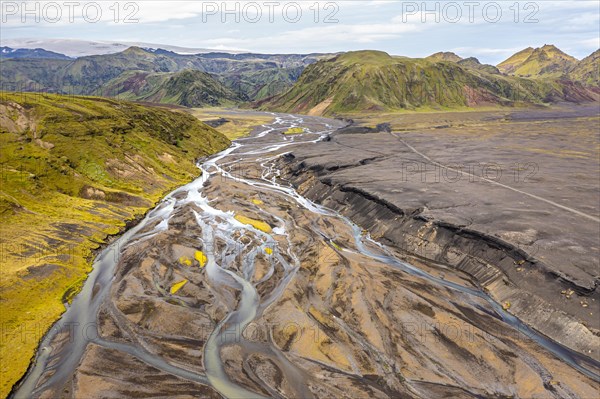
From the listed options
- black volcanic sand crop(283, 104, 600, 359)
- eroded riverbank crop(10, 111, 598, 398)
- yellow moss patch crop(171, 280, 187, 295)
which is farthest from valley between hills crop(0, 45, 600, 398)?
yellow moss patch crop(171, 280, 187, 295)

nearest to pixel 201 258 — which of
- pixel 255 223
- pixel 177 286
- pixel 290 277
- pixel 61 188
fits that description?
pixel 177 286

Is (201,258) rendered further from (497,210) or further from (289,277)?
(497,210)

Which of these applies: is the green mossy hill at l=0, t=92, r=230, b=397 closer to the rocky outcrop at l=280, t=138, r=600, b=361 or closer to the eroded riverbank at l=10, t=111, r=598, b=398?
the eroded riverbank at l=10, t=111, r=598, b=398

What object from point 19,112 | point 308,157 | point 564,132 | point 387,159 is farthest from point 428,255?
point 564,132

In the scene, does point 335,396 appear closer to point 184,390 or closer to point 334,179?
point 184,390

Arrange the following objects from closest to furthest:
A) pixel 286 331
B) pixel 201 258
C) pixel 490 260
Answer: pixel 286 331
pixel 490 260
pixel 201 258

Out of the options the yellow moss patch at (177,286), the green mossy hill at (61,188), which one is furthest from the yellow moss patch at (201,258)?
the green mossy hill at (61,188)
